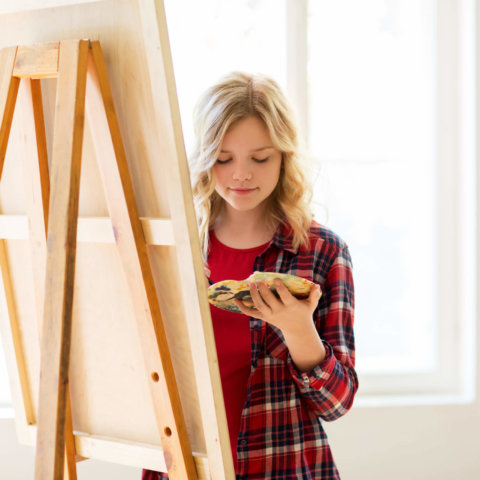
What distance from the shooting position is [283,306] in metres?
1.07

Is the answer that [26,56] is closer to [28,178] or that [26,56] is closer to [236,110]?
[28,178]

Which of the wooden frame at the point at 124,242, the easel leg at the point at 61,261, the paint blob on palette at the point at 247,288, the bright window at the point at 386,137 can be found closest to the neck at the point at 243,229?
the paint blob on palette at the point at 247,288

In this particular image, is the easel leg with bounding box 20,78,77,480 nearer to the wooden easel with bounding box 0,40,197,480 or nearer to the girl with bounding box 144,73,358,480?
the wooden easel with bounding box 0,40,197,480

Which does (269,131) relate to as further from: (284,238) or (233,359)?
(233,359)

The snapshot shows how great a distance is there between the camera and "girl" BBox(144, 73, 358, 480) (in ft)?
3.99

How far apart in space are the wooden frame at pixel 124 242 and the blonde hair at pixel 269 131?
1.02ft

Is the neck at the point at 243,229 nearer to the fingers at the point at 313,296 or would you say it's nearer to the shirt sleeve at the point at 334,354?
the shirt sleeve at the point at 334,354

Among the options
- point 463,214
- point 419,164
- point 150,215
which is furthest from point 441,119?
point 150,215

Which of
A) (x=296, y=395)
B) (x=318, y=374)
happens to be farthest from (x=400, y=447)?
(x=318, y=374)

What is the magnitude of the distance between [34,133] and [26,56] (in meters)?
0.13

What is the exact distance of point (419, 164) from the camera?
230 centimetres

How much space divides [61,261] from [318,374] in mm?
545

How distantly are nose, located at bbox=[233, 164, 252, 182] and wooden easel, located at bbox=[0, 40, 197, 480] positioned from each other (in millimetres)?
306

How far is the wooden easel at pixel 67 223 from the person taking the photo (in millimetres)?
854
